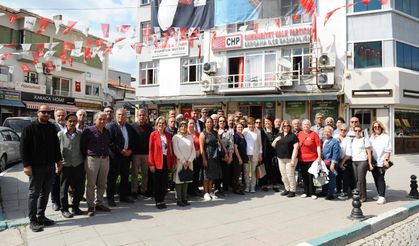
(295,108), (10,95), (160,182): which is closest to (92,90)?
(10,95)

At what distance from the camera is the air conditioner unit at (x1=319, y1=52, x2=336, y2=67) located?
19.9 m

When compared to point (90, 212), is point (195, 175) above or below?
above

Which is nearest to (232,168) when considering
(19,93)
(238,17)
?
(238,17)

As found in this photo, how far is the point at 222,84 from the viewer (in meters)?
23.5

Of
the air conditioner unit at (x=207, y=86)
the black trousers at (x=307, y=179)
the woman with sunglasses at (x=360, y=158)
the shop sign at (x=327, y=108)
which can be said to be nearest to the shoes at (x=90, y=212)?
the black trousers at (x=307, y=179)

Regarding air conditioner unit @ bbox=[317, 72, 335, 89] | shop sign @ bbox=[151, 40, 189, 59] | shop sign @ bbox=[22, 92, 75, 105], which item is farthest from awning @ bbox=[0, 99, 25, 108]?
air conditioner unit @ bbox=[317, 72, 335, 89]

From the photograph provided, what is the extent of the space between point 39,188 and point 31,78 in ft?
96.5

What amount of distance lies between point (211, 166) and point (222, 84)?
16126 millimetres

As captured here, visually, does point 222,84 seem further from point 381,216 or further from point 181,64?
point 381,216

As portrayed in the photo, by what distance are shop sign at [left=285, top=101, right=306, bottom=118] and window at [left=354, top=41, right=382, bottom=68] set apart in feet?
12.9

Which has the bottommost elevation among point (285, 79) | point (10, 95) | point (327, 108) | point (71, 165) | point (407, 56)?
point (71, 165)

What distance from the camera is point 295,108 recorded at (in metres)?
21.7

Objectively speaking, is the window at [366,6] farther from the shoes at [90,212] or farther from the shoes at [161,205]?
the shoes at [90,212]

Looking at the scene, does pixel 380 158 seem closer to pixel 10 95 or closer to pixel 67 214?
pixel 67 214
